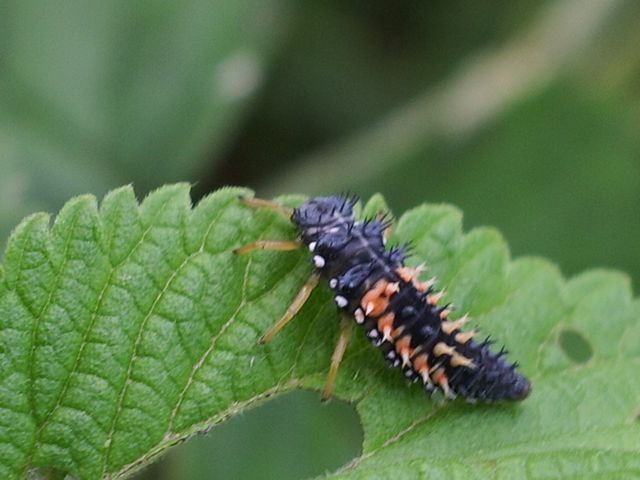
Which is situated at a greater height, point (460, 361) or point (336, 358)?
point (336, 358)

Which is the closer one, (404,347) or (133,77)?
(404,347)

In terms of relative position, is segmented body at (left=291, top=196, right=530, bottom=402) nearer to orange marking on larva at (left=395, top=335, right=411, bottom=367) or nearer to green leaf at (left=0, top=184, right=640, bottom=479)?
orange marking on larva at (left=395, top=335, right=411, bottom=367)

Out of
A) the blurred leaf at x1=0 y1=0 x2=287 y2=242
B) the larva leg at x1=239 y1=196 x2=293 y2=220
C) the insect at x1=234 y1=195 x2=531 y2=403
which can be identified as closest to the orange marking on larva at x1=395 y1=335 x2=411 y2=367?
the insect at x1=234 y1=195 x2=531 y2=403

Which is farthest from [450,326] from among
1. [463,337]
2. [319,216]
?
[319,216]

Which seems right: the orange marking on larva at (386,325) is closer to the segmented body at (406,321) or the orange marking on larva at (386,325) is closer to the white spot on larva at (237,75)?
the segmented body at (406,321)

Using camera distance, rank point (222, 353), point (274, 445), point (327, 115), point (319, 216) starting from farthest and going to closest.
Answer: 1. point (327, 115)
2. point (274, 445)
3. point (319, 216)
4. point (222, 353)

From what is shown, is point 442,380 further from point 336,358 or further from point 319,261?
point 319,261

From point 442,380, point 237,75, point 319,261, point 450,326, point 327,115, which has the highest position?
point 327,115
